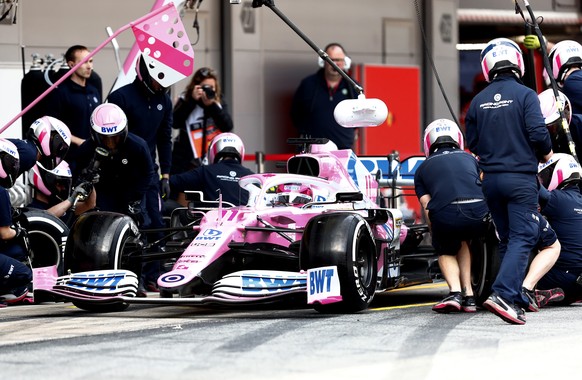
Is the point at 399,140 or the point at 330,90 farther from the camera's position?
the point at 399,140

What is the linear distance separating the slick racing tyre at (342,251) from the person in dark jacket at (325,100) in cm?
637

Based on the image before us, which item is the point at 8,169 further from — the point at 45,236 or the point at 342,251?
the point at 342,251

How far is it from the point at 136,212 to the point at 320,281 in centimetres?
317

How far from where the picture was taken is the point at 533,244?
10781 millimetres

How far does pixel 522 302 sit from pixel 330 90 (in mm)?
7864

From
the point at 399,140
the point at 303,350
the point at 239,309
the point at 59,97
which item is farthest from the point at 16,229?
the point at 399,140

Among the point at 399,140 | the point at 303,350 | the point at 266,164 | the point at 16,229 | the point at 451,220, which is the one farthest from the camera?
the point at 399,140

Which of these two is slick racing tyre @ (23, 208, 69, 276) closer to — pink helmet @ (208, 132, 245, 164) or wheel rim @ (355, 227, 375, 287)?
pink helmet @ (208, 132, 245, 164)

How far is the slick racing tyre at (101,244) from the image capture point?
11430mm

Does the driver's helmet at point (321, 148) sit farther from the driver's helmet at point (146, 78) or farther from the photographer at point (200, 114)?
the photographer at point (200, 114)

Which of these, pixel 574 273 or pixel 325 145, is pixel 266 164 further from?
pixel 574 273

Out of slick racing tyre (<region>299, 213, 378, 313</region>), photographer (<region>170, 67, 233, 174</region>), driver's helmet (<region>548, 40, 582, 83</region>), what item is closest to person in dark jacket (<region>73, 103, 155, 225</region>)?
photographer (<region>170, 67, 233, 174</region>)

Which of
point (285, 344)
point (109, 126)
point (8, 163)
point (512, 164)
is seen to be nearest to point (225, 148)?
point (109, 126)

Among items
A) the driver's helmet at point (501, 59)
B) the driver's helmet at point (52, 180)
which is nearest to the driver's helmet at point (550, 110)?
the driver's helmet at point (501, 59)
